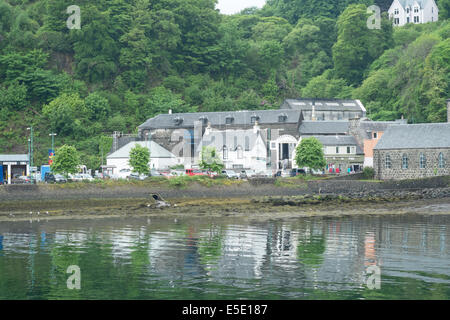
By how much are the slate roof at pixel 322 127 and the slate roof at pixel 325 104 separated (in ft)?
45.6

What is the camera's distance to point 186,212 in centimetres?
4872

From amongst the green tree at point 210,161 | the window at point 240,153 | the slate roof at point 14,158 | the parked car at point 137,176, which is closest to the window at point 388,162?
the green tree at point 210,161

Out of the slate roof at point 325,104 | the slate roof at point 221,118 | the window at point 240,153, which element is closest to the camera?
the window at point 240,153

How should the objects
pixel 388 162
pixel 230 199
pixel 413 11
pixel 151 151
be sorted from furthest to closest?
pixel 413 11 → pixel 151 151 → pixel 388 162 → pixel 230 199

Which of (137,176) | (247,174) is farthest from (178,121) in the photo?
(137,176)

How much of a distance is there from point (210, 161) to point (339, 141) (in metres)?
15.8

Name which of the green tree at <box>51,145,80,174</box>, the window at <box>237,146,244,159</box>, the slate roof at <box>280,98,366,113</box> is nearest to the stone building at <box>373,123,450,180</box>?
the window at <box>237,146,244,159</box>

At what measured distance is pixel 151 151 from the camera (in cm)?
7331

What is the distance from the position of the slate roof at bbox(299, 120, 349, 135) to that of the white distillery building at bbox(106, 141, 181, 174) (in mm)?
14586

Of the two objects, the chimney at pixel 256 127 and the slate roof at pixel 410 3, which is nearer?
the chimney at pixel 256 127

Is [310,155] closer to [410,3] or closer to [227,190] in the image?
[227,190]

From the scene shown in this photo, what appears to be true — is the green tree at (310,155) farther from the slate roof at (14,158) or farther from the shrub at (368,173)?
the slate roof at (14,158)

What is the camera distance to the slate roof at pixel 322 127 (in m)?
74.9

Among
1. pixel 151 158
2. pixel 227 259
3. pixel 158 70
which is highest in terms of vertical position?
pixel 158 70
